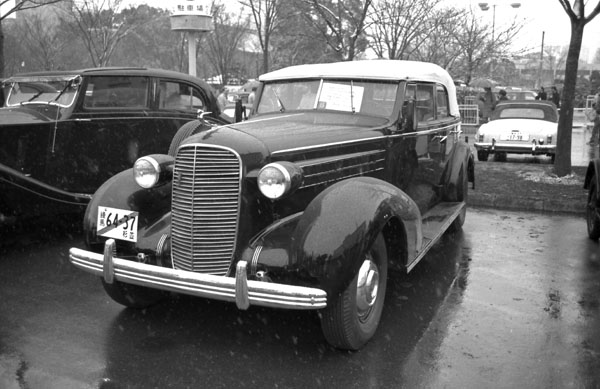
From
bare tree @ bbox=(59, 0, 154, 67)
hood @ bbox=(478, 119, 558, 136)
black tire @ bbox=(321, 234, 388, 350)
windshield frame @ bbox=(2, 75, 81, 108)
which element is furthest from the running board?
bare tree @ bbox=(59, 0, 154, 67)

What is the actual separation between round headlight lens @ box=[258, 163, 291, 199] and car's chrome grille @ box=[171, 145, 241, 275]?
17cm

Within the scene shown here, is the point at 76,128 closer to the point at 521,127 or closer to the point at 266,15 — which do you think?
the point at 521,127

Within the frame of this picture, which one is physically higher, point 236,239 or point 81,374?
point 236,239

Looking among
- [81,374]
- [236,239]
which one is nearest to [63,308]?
[81,374]

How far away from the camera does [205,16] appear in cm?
1675

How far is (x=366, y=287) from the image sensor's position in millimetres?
3727

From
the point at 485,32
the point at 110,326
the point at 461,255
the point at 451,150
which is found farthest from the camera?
the point at 485,32

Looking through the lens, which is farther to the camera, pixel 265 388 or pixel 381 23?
pixel 381 23

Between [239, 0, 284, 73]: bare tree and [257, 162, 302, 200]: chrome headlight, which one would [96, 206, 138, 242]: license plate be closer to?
[257, 162, 302, 200]: chrome headlight

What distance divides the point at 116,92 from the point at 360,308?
468 centimetres

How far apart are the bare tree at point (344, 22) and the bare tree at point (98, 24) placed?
10898 millimetres

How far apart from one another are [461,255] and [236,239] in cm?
329

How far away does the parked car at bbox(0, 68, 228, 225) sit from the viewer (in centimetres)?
601

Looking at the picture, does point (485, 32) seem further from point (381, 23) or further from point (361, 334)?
point (361, 334)
